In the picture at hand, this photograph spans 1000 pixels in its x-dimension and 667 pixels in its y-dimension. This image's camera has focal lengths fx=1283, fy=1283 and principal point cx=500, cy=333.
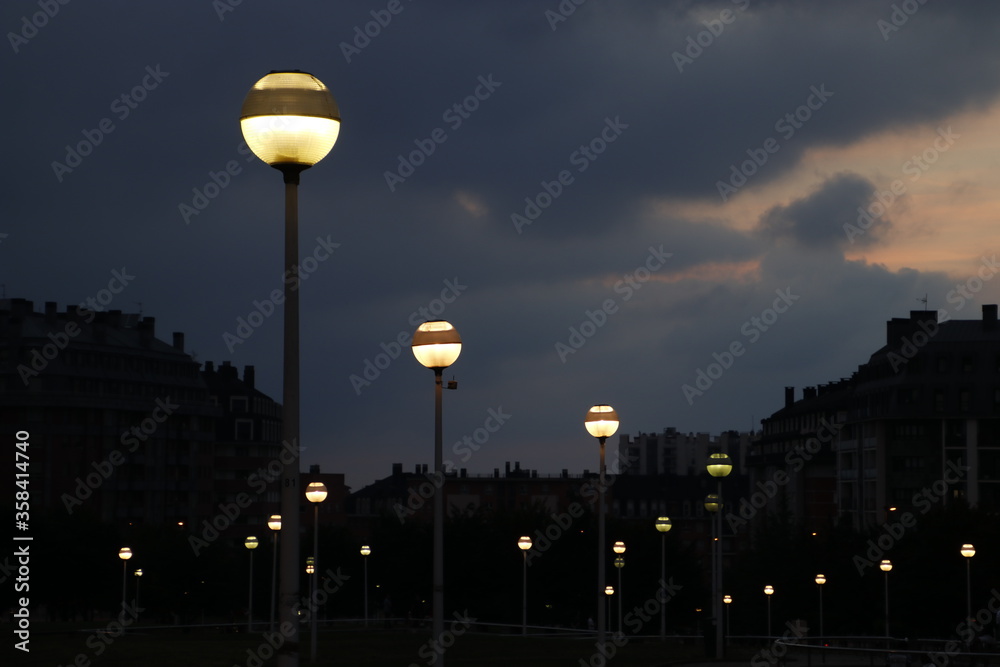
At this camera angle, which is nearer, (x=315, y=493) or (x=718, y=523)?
(x=315, y=493)

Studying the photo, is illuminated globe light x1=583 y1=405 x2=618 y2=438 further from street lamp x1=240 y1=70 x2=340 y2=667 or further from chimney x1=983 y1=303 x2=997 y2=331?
chimney x1=983 y1=303 x2=997 y2=331

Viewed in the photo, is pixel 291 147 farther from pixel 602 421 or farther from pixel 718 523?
pixel 718 523

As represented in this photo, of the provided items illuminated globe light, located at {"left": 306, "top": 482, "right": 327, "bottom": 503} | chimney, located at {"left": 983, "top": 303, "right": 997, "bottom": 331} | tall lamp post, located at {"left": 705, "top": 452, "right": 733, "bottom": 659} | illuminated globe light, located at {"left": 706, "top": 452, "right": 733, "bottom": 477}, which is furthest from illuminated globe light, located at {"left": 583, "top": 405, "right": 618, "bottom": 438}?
chimney, located at {"left": 983, "top": 303, "right": 997, "bottom": 331}

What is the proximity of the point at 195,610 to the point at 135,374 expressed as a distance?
39933 mm

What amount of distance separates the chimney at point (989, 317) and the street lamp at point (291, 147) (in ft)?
366

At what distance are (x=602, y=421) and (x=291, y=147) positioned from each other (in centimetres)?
1689

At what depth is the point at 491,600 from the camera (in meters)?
90.5

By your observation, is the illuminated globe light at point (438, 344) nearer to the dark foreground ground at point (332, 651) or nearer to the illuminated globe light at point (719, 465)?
the dark foreground ground at point (332, 651)

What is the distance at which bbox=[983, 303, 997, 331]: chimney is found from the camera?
368 feet

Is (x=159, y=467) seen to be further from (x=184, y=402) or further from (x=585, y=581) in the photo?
(x=585, y=581)

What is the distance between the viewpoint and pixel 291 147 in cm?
920

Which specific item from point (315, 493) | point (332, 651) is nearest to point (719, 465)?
point (315, 493)

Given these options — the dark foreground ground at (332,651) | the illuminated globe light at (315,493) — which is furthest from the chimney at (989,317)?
the illuminated globe light at (315,493)

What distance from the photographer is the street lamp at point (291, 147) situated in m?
8.85
